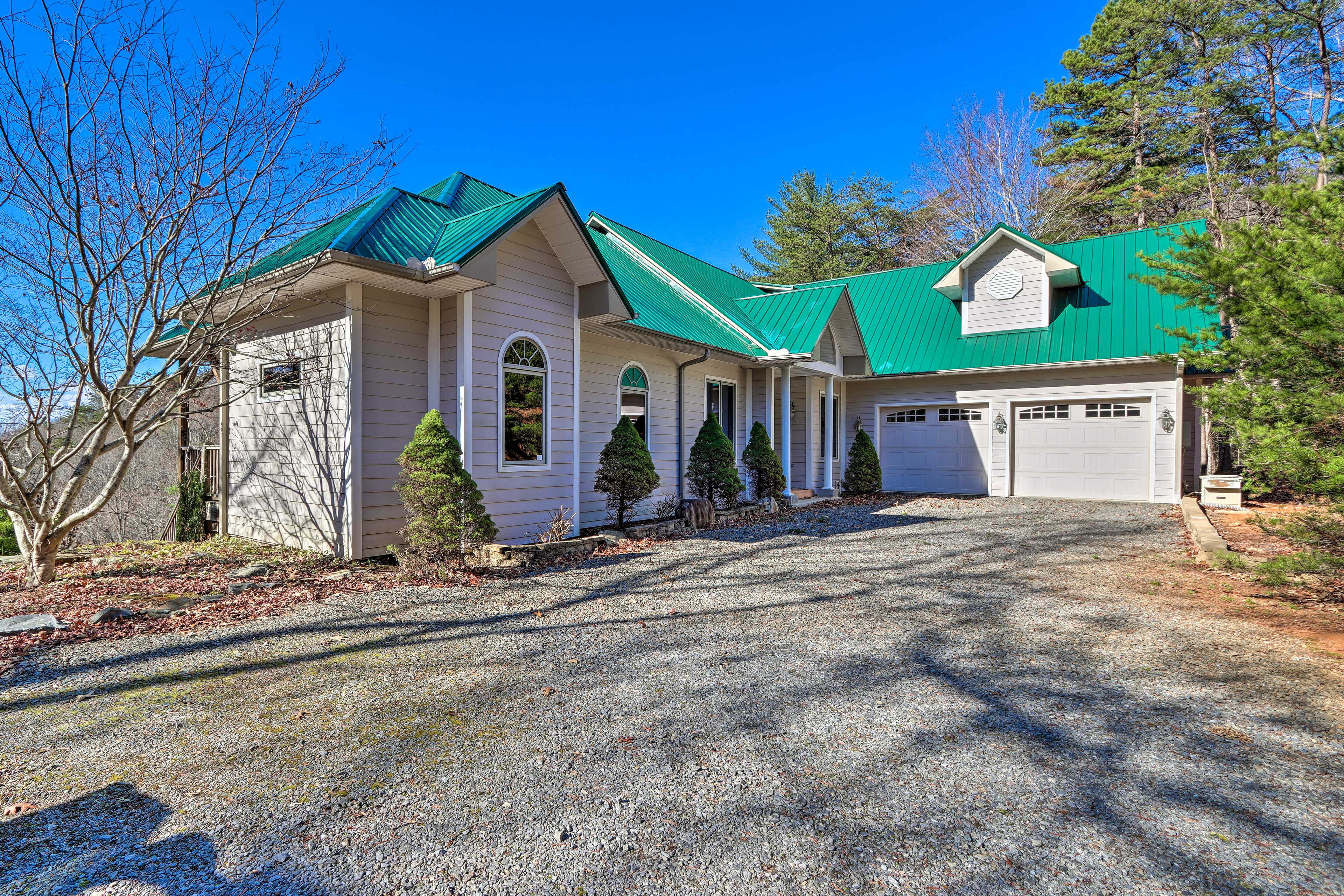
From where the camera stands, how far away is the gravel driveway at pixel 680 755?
7.13 ft

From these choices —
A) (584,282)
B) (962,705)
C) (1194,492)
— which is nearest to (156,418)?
(584,282)

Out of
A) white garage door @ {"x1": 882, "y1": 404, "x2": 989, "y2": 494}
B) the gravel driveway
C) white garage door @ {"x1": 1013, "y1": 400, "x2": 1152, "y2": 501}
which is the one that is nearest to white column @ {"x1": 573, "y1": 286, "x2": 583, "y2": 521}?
the gravel driveway

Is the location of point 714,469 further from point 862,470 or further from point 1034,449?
point 1034,449

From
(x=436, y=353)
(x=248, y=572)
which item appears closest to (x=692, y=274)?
(x=436, y=353)

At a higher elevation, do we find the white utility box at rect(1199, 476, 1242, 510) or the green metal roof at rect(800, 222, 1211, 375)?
the green metal roof at rect(800, 222, 1211, 375)

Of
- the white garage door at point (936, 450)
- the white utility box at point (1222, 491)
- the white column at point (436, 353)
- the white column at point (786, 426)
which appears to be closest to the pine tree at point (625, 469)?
the white column at point (436, 353)

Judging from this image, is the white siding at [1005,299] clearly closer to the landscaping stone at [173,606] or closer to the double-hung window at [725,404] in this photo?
the double-hung window at [725,404]

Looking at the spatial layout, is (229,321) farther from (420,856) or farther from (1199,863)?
(1199,863)

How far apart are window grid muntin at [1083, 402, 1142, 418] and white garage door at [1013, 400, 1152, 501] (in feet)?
0.03

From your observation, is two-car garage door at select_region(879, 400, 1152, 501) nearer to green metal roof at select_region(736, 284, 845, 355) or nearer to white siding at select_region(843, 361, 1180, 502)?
white siding at select_region(843, 361, 1180, 502)

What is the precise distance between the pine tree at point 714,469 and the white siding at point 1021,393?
20.4 ft

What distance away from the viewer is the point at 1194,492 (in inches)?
574

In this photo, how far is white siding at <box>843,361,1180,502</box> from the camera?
13.3 metres

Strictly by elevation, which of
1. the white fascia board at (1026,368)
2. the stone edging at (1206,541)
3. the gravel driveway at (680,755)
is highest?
the white fascia board at (1026,368)
